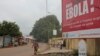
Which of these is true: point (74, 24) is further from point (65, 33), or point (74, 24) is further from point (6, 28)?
point (6, 28)

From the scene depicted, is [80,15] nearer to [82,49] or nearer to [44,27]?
[82,49]

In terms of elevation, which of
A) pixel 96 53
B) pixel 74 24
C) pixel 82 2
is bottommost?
pixel 96 53

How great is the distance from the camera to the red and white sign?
7.74 meters

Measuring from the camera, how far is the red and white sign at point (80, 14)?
7.74 m

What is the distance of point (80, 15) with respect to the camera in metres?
8.43

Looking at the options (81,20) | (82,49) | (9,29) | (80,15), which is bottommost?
(82,49)

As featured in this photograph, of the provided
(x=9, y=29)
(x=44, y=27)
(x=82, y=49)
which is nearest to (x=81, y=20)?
(x=82, y=49)

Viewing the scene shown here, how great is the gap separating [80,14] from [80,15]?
30 millimetres

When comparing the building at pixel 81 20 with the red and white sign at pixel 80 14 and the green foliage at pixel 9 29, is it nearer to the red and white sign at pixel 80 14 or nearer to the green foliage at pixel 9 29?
the red and white sign at pixel 80 14

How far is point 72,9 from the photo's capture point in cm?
884

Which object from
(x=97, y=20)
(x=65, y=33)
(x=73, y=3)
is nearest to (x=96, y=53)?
(x=65, y=33)

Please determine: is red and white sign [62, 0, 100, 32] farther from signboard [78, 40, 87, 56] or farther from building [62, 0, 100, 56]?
signboard [78, 40, 87, 56]

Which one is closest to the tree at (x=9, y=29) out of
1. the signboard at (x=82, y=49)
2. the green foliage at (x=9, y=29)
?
the green foliage at (x=9, y=29)

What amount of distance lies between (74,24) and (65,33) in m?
0.74
